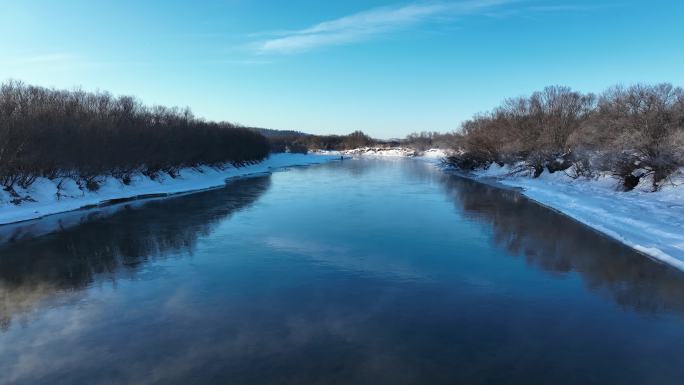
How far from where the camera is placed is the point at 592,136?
2812 cm

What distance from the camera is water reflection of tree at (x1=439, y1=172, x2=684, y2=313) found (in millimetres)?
9227

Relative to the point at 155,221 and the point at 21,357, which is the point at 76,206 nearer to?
the point at 155,221

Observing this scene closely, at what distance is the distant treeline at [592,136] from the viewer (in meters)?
22.2

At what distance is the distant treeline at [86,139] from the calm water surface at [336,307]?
853cm

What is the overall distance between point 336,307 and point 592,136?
25803mm

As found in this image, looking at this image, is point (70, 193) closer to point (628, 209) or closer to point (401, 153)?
point (628, 209)

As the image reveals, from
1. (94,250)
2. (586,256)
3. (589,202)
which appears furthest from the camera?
(589,202)

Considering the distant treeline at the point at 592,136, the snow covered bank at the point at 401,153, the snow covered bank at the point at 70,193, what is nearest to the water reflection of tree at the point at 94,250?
the snow covered bank at the point at 70,193

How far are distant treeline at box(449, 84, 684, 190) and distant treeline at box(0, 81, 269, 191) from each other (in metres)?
29.8

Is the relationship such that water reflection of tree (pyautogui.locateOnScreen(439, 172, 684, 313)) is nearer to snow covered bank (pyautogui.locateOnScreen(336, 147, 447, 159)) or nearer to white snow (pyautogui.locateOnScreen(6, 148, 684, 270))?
white snow (pyautogui.locateOnScreen(6, 148, 684, 270))

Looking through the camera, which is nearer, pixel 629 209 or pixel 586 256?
pixel 586 256

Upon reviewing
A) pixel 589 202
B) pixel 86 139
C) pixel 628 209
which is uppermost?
pixel 86 139

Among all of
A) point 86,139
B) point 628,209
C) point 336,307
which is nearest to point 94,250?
point 336,307

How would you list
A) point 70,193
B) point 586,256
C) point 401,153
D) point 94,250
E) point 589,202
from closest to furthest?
point 586,256 → point 94,250 → point 589,202 → point 70,193 → point 401,153
